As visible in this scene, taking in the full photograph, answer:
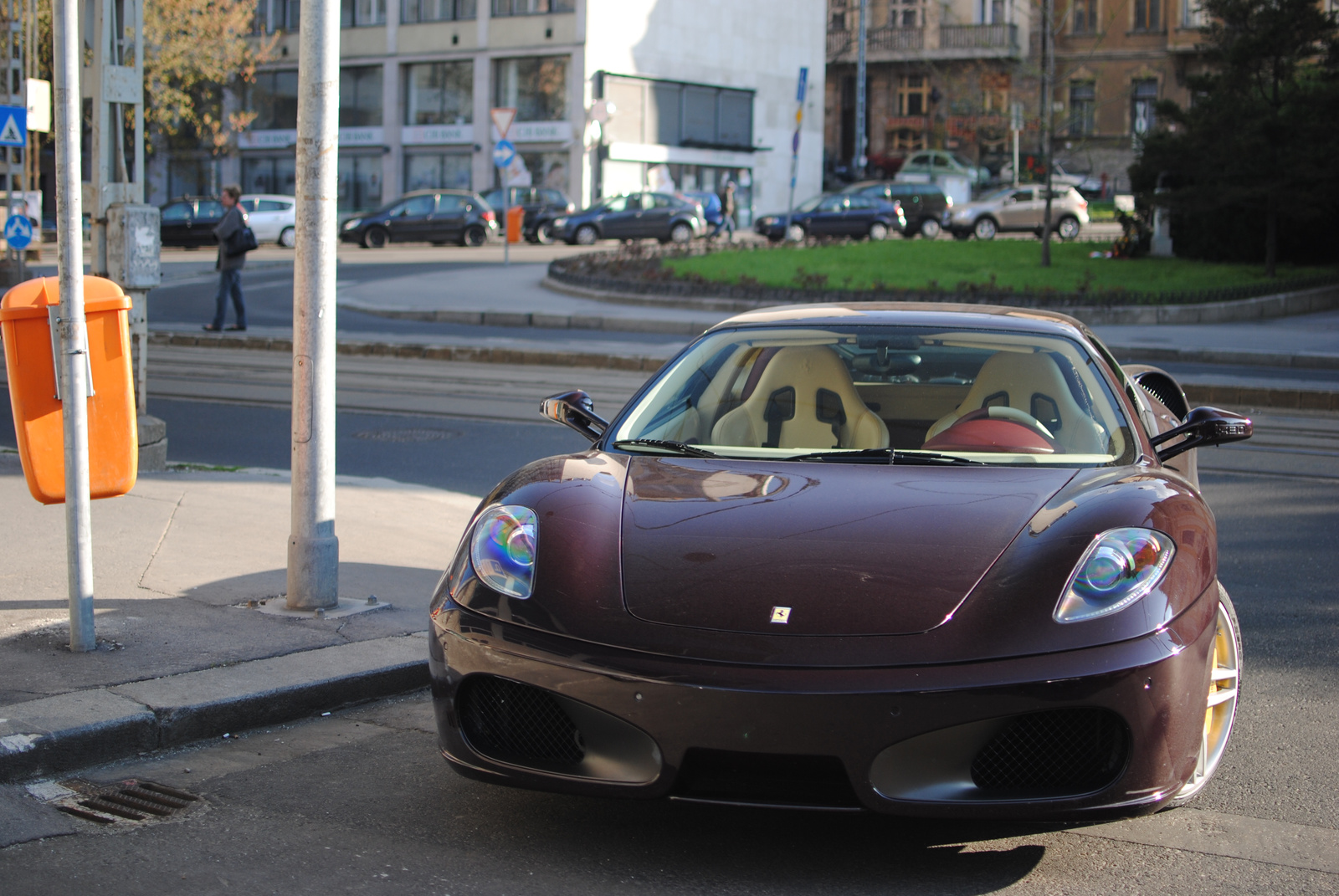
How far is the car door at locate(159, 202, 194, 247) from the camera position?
3703 cm

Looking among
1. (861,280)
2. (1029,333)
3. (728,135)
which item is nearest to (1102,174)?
(728,135)

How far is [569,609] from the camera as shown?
10.7ft

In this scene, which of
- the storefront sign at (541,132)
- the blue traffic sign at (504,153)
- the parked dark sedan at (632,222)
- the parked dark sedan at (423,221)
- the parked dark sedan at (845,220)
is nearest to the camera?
the blue traffic sign at (504,153)

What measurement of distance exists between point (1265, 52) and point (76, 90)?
Result: 22.9 m

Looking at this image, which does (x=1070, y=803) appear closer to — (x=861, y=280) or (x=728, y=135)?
(x=861, y=280)

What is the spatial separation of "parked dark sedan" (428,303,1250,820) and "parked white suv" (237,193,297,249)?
37.0 meters

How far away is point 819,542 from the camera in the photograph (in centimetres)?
337

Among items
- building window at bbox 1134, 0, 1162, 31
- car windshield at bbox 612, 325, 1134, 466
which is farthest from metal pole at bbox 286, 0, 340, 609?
building window at bbox 1134, 0, 1162, 31

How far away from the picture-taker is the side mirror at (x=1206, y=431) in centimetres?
421

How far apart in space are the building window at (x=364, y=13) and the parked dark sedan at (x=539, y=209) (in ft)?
52.6

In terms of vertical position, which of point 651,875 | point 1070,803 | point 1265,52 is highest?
point 1265,52

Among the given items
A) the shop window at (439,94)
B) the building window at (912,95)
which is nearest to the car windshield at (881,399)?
the shop window at (439,94)

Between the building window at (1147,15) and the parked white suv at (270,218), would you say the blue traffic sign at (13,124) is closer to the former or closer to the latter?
the parked white suv at (270,218)

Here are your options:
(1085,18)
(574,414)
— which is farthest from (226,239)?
(1085,18)
